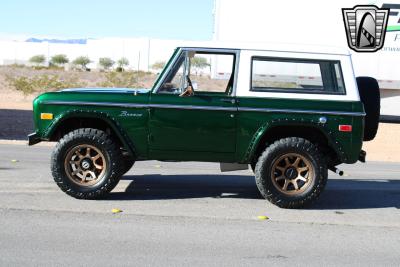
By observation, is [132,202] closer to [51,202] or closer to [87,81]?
[51,202]

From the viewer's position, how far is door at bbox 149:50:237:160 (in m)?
7.16

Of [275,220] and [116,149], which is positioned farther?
[116,149]

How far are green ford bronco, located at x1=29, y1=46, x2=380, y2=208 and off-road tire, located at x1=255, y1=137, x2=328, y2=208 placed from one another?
0.5 inches

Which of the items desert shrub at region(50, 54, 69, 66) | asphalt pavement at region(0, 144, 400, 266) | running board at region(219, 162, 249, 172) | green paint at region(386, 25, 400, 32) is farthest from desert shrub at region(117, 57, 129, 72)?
running board at region(219, 162, 249, 172)

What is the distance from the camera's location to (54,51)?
3629 inches

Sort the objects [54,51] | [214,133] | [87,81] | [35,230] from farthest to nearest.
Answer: [54,51] → [87,81] → [214,133] → [35,230]

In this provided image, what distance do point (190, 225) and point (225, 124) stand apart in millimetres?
1395

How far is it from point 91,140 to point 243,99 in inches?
73.2

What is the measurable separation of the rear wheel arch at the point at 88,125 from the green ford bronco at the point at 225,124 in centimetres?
2

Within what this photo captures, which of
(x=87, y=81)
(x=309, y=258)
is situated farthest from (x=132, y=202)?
(x=87, y=81)

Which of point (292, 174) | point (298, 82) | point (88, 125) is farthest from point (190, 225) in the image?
point (298, 82)

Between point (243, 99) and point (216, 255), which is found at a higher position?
point (243, 99)

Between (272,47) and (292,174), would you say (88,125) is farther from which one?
(292,174)

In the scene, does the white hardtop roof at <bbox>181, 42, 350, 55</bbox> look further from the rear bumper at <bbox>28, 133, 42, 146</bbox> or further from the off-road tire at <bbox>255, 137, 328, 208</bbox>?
the rear bumper at <bbox>28, 133, 42, 146</bbox>
